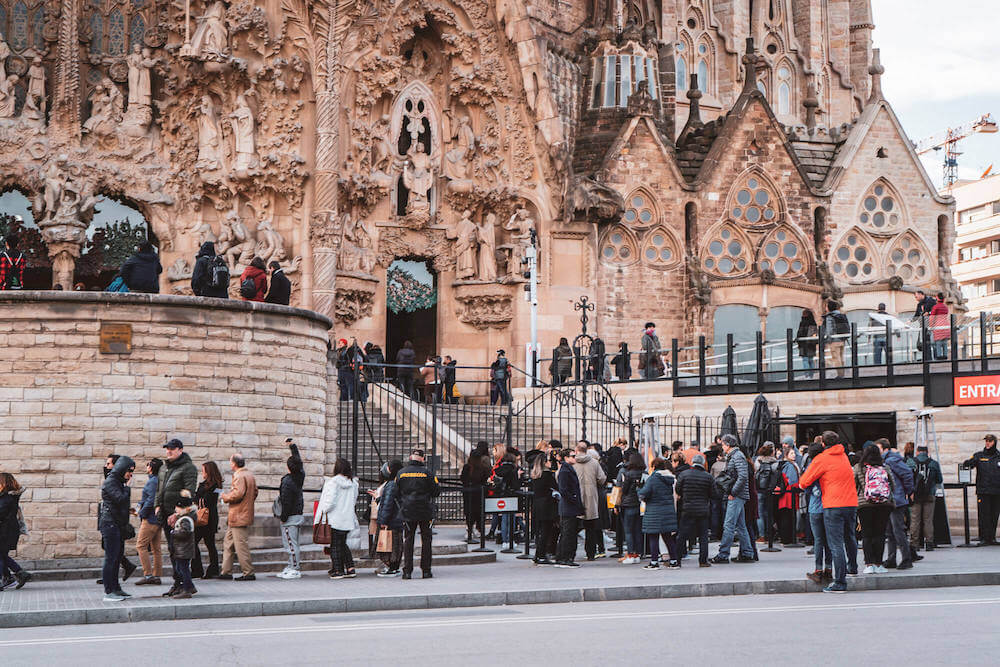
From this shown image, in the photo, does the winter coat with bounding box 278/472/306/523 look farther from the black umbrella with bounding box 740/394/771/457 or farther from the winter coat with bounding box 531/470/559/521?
the black umbrella with bounding box 740/394/771/457

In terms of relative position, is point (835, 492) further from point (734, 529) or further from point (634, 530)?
point (634, 530)

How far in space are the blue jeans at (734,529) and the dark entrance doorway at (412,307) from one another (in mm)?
17356

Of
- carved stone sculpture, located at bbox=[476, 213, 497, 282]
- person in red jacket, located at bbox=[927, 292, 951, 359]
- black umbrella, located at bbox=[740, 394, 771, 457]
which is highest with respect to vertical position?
carved stone sculpture, located at bbox=[476, 213, 497, 282]

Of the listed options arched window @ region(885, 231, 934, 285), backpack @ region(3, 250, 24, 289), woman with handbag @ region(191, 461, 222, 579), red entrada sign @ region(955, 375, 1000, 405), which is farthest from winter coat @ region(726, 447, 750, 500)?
arched window @ region(885, 231, 934, 285)

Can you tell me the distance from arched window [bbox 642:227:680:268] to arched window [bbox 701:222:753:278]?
2.72 ft

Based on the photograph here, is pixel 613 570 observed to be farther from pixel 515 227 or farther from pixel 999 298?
pixel 999 298

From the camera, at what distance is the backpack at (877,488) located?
14.7m

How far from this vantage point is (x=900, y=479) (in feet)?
51.5

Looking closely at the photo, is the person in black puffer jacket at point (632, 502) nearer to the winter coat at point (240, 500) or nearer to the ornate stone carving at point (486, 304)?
the winter coat at point (240, 500)

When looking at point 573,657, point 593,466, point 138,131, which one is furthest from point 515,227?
point 573,657

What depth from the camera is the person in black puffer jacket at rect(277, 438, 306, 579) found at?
1523 centimetres

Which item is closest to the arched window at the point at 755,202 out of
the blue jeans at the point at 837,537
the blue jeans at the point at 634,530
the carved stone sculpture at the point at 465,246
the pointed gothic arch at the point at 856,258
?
the pointed gothic arch at the point at 856,258

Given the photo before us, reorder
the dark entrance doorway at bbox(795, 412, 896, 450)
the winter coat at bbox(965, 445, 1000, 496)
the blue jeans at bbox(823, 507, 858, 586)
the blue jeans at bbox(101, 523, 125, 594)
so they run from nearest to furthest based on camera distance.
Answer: the blue jeans at bbox(101, 523, 125, 594) < the blue jeans at bbox(823, 507, 858, 586) < the winter coat at bbox(965, 445, 1000, 496) < the dark entrance doorway at bbox(795, 412, 896, 450)

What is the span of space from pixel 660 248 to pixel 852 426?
33.9ft
